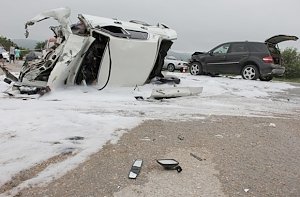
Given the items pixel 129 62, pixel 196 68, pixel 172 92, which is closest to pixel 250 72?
pixel 196 68

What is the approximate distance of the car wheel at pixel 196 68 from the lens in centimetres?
1664

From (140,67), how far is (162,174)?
6.18 meters

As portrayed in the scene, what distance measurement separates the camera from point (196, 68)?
1678cm

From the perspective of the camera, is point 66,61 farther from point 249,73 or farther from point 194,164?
point 249,73

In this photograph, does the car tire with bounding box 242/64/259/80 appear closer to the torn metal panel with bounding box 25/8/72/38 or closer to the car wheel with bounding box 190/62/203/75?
the car wheel with bounding box 190/62/203/75

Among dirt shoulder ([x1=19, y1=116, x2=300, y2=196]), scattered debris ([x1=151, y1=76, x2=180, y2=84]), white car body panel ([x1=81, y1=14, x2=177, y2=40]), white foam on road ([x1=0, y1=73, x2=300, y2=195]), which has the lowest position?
dirt shoulder ([x1=19, y1=116, x2=300, y2=196])

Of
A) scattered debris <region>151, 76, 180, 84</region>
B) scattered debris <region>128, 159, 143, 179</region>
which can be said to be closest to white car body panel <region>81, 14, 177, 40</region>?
scattered debris <region>151, 76, 180, 84</region>

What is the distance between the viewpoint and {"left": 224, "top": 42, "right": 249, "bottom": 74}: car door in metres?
15.3

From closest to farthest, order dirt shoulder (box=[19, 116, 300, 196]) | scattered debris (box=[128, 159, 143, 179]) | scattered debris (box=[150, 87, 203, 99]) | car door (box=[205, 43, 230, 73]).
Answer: dirt shoulder (box=[19, 116, 300, 196]), scattered debris (box=[128, 159, 143, 179]), scattered debris (box=[150, 87, 203, 99]), car door (box=[205, 43, 230, 73])

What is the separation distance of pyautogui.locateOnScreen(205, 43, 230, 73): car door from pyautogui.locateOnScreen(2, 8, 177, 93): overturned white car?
6167 mm

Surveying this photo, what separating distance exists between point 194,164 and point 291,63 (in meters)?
A: 24.9

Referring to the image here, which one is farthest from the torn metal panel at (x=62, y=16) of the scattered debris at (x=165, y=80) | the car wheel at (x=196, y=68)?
the car wheel at (x=196, y=68)

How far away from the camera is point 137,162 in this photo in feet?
14.3

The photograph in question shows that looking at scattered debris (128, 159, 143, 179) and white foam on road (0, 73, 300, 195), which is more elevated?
white foam on road (0, 73, 300, 195)
